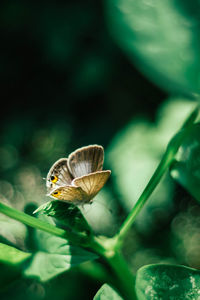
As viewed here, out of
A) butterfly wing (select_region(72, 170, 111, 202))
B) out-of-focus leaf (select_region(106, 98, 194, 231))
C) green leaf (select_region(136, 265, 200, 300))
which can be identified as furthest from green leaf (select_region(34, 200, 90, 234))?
out-of-focus leaf (select_region(106, 98, 194, 231))

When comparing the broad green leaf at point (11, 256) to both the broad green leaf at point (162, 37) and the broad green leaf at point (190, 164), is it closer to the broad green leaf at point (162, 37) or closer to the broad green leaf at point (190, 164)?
the broad green leaf at point (190, 164)

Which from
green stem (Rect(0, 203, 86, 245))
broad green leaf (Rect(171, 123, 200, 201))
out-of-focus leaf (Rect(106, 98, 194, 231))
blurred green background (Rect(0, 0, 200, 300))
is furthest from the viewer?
out-of-focus leaf (Rect(106, 98, 194, 231))

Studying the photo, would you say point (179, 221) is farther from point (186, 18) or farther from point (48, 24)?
point (48, 24)

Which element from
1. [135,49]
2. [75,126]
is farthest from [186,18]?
[75,126]

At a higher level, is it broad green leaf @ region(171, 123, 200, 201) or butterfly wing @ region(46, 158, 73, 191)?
broad green leaf @ region(171, 123, 200, 201)

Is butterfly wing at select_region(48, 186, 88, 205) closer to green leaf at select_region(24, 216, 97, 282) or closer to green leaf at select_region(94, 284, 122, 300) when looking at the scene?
green leaf at select_region(24, 216, 97, 282)

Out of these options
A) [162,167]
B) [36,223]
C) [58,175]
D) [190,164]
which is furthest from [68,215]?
[190,164]

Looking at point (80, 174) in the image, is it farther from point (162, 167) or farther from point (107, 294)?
point (107, 294)
